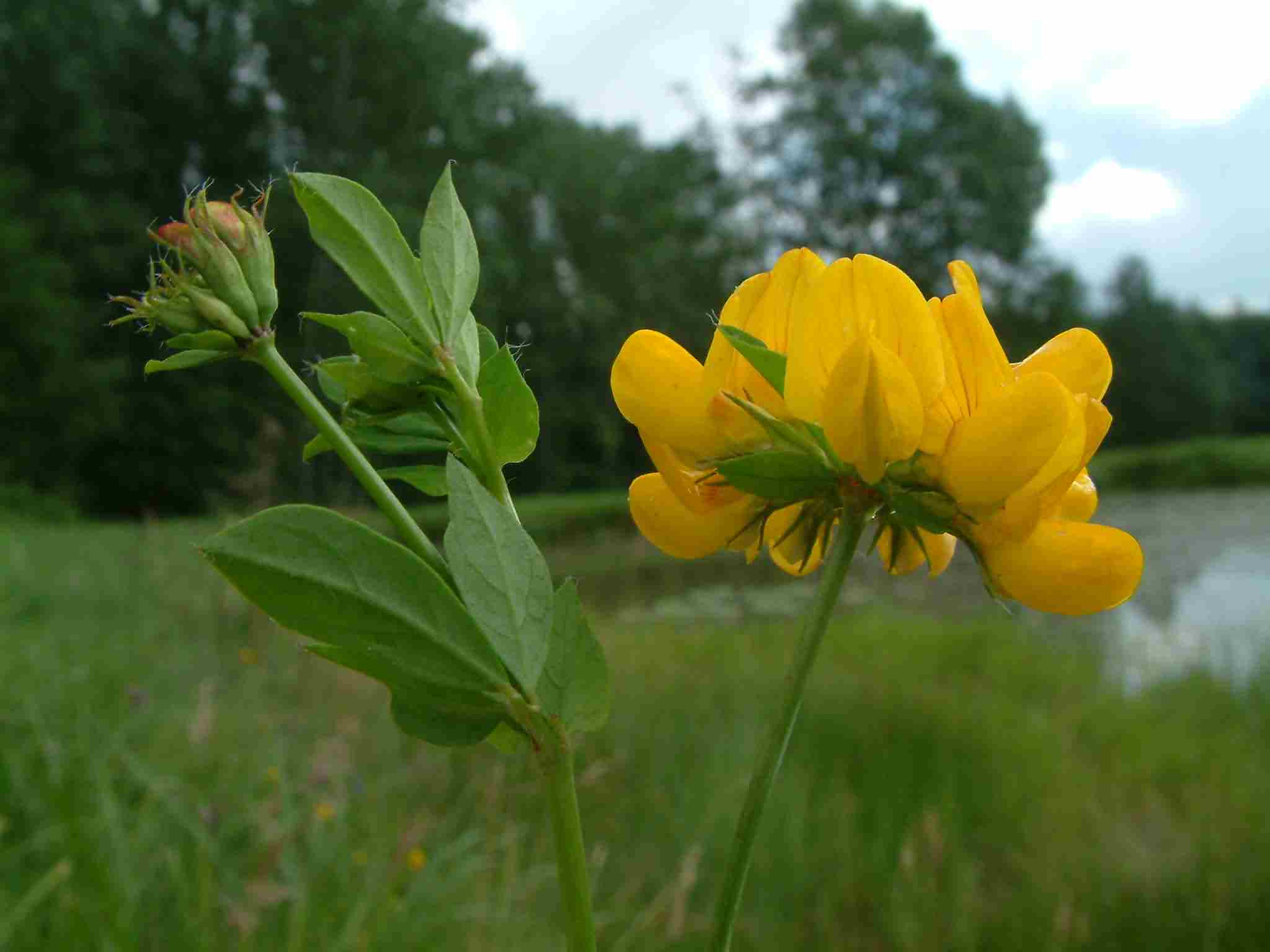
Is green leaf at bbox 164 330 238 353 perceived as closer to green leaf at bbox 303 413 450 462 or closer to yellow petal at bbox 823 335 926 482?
green leaf at bbox 303 413 450 462

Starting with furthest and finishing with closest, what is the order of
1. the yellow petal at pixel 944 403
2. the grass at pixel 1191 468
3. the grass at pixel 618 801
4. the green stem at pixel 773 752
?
the grass at pixel 1191 468, the grass at pixel 618 801, the yellow petal at pixel 944 403, the green stem at pixel 773 752

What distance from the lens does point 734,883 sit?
11.4 inches

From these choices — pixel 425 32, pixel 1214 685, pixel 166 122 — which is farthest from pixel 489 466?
pixel 166 122

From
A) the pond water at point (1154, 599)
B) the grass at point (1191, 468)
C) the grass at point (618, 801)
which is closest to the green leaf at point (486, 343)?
the grass at point (618, 801)

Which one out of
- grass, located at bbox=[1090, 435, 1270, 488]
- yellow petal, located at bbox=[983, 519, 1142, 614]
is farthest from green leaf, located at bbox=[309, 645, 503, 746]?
grass, located at bbox=[1090, 435, 1270, 488]

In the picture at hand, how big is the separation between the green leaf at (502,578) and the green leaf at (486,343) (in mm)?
116

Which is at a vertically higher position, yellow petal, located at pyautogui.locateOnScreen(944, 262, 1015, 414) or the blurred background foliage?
the blurred background foliage

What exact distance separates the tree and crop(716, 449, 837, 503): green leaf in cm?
1846

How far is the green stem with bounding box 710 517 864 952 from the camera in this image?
288 mm

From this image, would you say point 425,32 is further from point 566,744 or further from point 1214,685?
point 566,744

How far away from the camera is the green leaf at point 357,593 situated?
321 millimetres

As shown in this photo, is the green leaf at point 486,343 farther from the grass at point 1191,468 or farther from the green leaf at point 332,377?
the grass at point 1191,468

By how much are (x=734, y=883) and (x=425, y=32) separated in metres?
10.1

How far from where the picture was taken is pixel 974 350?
40 cm
